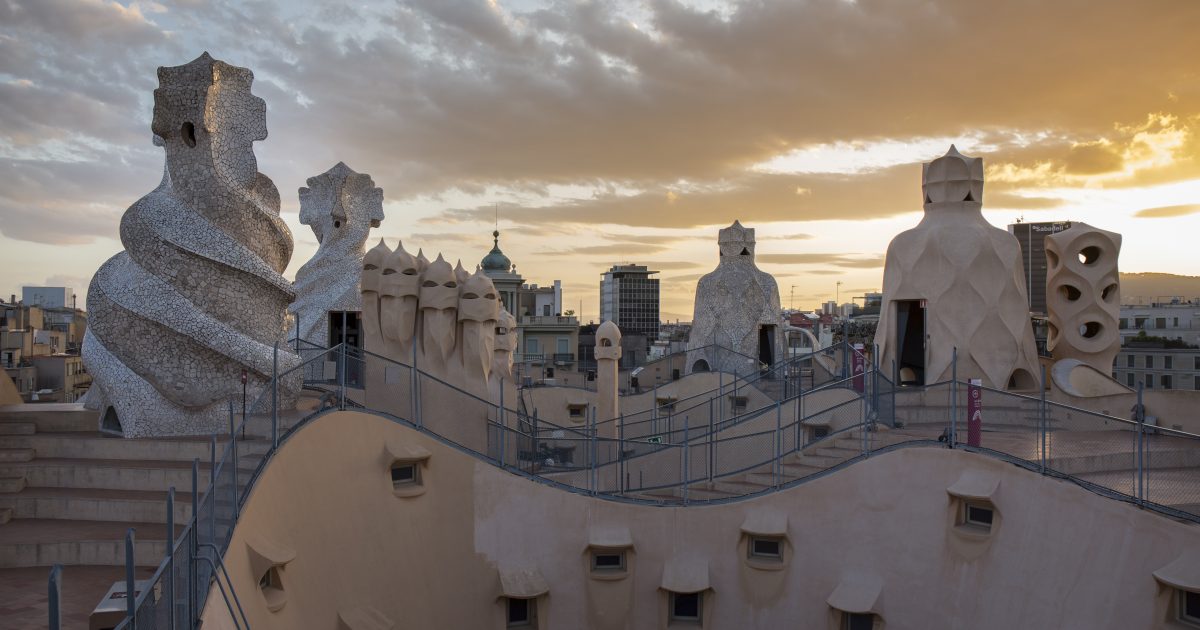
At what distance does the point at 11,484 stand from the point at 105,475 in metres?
1.07

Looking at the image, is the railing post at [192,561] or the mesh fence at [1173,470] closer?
the railing post at [192,561]

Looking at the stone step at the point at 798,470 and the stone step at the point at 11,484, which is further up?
the stone step at the point at 11,484

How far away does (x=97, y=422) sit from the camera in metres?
13.7

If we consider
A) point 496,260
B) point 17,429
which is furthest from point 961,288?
point 496,260

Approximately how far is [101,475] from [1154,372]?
126 ft

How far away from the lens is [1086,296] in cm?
2072

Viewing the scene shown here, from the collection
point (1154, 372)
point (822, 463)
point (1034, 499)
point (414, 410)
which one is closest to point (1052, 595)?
point (1034, 499)

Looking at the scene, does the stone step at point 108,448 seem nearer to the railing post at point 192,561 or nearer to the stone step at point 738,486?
the railing post at point 192,561

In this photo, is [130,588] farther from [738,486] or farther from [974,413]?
[738,486]

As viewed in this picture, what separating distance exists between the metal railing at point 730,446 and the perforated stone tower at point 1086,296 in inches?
206

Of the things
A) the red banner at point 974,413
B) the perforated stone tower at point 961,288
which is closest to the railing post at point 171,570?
the red banner at point 974,413

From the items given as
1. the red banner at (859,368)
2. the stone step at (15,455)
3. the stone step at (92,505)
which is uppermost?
the red banner at (859,368)

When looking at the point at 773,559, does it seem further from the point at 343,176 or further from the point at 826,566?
the point at 343,176

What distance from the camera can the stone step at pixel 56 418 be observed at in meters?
13.3
